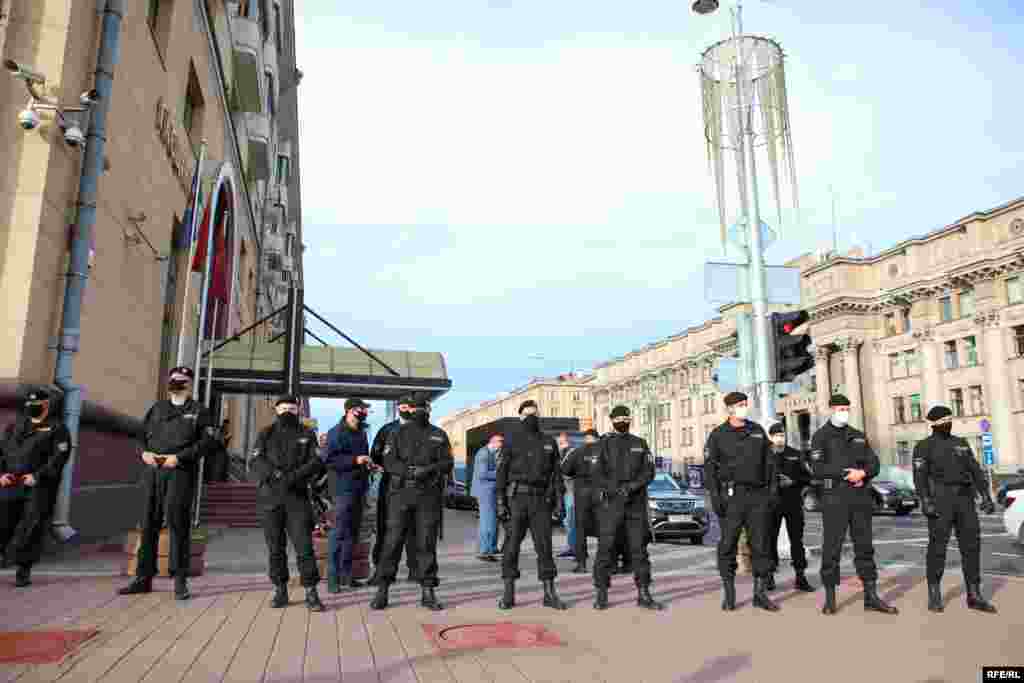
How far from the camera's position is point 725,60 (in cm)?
1270

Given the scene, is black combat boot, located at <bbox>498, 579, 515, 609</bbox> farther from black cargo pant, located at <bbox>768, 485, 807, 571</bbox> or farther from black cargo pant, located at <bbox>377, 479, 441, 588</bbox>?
black cargo pant, located at <bbox>768, 485, 807, 571</bbox>

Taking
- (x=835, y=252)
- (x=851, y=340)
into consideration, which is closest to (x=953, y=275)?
(x=851, y=340)

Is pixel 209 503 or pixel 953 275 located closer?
pixel 209 503

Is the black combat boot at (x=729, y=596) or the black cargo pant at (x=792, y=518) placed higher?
the black cargo pant at (x=792, y=518)

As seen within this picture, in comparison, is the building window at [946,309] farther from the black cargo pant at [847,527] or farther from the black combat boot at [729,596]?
the black combat boot at [729,596]

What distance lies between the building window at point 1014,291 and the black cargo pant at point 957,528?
4964 cm

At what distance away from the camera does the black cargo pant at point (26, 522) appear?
24.4 feet

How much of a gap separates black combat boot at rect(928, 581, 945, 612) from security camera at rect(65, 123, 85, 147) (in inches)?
428

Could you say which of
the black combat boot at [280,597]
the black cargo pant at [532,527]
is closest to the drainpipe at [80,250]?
the black combat boot at [280,597]

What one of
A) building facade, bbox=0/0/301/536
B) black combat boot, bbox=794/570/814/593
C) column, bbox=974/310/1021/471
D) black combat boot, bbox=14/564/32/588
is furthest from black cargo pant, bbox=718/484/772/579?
column, bbox=974/310/1021/471

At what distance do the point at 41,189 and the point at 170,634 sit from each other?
6218mm

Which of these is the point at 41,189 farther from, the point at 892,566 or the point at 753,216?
the point at 892,566

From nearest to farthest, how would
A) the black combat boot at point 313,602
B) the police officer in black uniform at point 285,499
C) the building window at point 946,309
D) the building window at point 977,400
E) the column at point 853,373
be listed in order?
the black combat boot at point 313,602
the police officer in black uniform at point 285,499
the building window at point 977,400
the building window at point 946,309
the column at point 853,373

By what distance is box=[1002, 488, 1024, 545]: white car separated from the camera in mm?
12711
